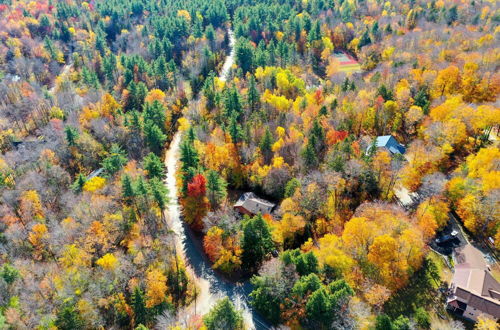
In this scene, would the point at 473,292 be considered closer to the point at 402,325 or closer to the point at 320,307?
the point at 402,325

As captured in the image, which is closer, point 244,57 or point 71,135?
point 71,135

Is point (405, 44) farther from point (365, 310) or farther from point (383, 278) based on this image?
point (365, 310)

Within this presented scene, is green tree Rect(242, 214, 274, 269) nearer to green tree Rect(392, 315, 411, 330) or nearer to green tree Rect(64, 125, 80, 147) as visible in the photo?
green tree Rect(392, 315, 411, 330)

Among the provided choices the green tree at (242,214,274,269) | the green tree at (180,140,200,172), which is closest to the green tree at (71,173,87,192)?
the green tree at (180,140,200,172)

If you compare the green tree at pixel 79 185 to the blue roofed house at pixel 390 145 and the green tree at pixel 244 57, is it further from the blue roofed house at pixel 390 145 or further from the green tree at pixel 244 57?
the green tree at pixel 244 57

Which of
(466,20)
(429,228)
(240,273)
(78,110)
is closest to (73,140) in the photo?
(78,110)

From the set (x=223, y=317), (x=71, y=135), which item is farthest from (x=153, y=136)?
(x=223, y=317)

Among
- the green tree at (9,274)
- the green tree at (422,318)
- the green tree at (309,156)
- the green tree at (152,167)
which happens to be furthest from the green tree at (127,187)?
A: the green tree at (422,318)
